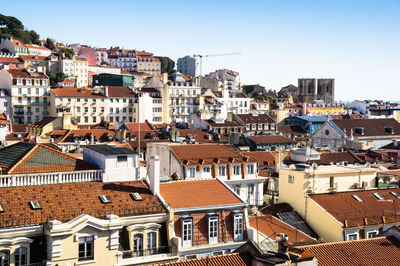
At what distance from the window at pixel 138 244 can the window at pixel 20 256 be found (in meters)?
4.55

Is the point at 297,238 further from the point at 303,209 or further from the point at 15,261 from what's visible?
the point at 15,261

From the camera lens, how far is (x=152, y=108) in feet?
399

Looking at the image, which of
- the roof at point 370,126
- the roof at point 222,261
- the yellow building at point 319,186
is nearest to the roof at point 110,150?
the roof at point 222,261

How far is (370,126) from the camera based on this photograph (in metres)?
89.2

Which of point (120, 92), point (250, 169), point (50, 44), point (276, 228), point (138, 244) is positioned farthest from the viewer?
point (50, 44)

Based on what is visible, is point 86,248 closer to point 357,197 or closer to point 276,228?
point 276,228

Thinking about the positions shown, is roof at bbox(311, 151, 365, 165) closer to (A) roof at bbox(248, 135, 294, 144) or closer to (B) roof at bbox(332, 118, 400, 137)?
(A) roof at bbox(248, 135, 294, 144)

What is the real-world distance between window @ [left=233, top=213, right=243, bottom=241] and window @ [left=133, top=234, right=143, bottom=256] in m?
4.84

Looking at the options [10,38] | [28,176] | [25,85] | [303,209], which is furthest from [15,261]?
[10,38]

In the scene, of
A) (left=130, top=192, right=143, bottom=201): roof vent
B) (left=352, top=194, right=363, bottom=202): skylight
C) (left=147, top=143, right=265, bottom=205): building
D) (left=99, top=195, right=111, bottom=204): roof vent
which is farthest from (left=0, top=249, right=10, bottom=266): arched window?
(left=147, top=143, right=265, bottom=205): building

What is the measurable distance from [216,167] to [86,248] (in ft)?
73.5

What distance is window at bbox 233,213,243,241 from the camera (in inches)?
1050

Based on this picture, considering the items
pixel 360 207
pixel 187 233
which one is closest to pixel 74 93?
pixel 360 207

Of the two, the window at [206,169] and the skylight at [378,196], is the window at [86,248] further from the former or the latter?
the window at [206,169]
